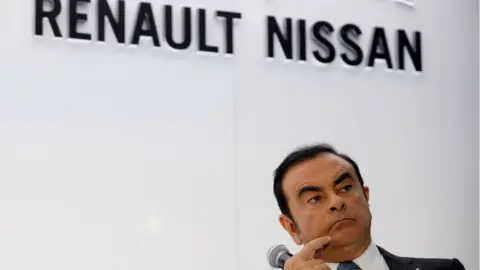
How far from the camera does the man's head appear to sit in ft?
10.3

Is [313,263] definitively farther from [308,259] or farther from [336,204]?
[336,204]

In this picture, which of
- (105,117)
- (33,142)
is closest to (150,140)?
(105,117)

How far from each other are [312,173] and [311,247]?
286 millimetres

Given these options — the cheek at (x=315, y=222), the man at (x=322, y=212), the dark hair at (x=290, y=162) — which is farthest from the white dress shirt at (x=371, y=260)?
the dark hair at (x=290, y=162)

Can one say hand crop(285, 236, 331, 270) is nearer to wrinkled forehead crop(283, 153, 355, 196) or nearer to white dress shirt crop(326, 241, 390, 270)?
white dress shirt crop(326, 241, 390, 270)

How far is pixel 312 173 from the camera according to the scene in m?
3.15

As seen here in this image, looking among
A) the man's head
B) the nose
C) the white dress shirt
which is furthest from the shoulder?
the nose

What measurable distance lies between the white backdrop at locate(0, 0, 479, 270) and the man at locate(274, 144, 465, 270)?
6 centimetres

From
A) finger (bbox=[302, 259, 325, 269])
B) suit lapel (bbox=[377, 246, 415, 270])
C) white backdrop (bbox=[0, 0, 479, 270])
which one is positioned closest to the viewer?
white backdrop (bbox=[0, 0, 479, 270])

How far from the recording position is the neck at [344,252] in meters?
3.15

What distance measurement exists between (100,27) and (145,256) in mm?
872

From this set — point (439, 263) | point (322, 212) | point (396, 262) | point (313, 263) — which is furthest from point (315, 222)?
point (439, 263)

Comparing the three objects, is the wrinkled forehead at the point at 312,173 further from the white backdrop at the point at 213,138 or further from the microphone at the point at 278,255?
the microphone at the point at 278,255

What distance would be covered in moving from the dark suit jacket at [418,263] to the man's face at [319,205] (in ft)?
0.63
